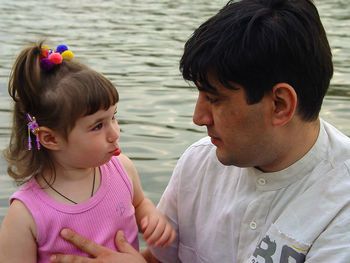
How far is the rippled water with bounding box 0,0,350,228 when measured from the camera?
15.5 ft

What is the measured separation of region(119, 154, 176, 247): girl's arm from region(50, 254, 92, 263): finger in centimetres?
29

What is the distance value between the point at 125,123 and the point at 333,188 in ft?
10.6

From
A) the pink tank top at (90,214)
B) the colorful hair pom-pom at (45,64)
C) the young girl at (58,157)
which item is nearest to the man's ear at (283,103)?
the young girl at (58,157)

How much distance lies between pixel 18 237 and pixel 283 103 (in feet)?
3.77

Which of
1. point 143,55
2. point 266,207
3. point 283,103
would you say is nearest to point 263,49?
point 283,103

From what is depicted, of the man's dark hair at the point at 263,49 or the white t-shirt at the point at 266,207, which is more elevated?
the man's dark hair at the point at 263,49

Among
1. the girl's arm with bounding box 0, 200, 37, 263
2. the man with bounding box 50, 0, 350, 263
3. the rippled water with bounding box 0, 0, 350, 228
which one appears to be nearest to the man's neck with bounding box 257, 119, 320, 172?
the man with bounding box 50, 0, 350, 263

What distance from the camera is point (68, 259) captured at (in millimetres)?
2395

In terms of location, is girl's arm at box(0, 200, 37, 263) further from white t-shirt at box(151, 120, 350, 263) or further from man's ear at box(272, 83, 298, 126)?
man's ear at box(272, 83, 298, 126)

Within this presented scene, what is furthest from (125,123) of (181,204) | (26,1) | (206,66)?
(26,1)

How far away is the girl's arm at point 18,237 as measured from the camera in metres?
2.32

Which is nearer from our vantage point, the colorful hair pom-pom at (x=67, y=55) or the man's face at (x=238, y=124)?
the man's face at (x=238, y=124)

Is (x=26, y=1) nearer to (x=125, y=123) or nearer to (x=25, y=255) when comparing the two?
(x=125, y=123)

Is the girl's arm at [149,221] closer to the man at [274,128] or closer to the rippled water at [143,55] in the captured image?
the man at [274,128]
